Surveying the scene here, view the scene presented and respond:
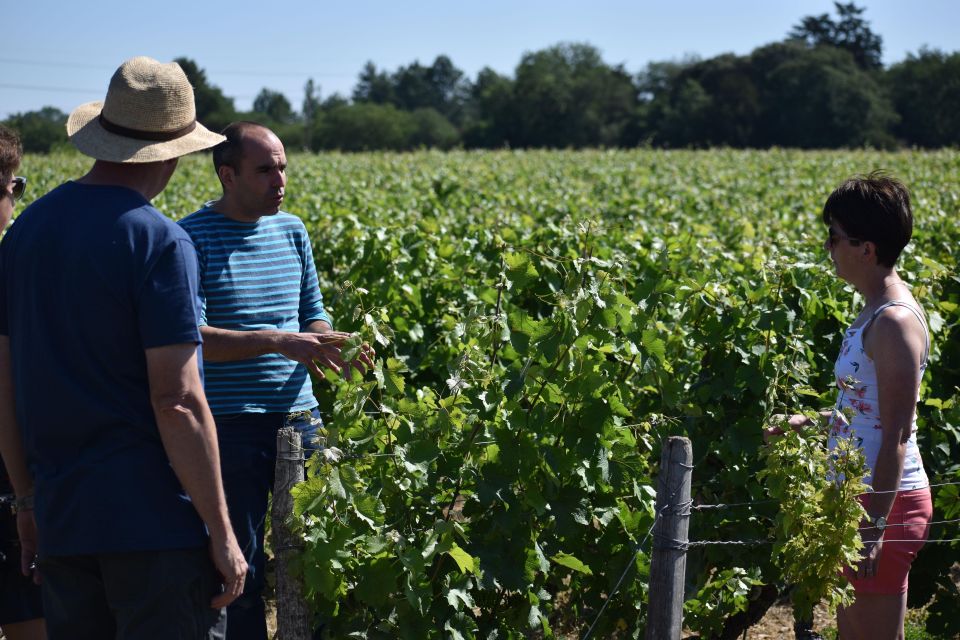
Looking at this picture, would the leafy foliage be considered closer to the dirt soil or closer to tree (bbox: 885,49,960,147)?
the dirt soil

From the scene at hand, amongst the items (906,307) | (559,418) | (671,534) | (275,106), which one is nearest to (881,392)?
(906,307)

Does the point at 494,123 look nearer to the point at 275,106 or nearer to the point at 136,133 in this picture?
the point at 275,106

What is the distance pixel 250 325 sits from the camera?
3094 millimetres

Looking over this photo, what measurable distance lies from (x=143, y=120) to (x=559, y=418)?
133 centimetres

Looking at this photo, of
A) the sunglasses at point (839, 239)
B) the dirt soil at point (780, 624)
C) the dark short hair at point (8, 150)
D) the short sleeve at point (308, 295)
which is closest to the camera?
the sunglasses at point (839, 239)

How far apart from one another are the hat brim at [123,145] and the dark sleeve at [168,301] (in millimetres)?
238

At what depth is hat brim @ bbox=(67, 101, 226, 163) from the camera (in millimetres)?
2164

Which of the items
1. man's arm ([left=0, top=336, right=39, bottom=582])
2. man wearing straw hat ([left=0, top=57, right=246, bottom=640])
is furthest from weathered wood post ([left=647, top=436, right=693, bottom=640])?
man's arm ([left=0, top=336, right=39, bottom=582])

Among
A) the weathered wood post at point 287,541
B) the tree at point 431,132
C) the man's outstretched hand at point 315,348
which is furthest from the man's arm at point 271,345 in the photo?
the tree at point 431,132

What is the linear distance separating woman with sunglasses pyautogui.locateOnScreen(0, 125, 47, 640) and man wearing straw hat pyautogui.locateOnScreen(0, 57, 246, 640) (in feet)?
2.43

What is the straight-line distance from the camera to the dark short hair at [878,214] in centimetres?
262

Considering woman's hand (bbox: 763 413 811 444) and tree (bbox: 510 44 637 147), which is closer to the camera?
woman's hand (bbox: 763 413 811 444)

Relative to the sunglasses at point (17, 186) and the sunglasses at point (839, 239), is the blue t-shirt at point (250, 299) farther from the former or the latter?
the sunglasses at point (839, 239)

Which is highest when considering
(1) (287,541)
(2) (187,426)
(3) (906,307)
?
(3) (906,307)
